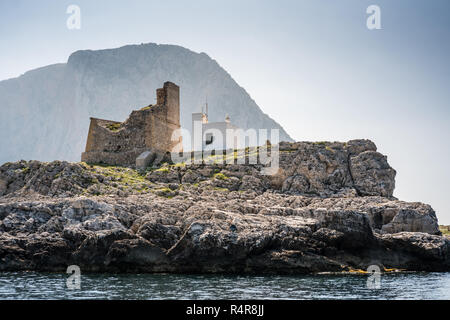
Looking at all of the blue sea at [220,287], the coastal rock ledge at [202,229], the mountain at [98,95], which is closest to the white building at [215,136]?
the coastal rock ledge at [202,229]

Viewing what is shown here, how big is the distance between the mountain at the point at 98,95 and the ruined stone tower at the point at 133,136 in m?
96.9

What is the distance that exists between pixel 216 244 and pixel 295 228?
563 cm

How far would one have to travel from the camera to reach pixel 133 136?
181ft

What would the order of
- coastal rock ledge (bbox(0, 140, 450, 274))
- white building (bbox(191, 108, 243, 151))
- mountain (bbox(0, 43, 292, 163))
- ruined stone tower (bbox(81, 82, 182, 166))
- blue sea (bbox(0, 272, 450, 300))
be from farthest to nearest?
mountain (bbox(0, 43, 292, 163)) → white building (bbox(191, 108, 243, 151)) → ruined stone tower (bbox(81, 82, 182, 166)) → coastal rock ledge (bbox(0, 140, 450, 274)) → blue sea (bbox(0, 272, 450, 300))

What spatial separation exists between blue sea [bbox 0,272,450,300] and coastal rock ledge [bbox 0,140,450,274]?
1654 millimetres

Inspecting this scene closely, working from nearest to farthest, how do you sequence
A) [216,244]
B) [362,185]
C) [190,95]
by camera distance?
1. [216,244]
2. [362,185]
3. [190,95]

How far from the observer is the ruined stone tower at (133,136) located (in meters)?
54.5

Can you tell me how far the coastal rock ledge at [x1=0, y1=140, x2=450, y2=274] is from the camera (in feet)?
109

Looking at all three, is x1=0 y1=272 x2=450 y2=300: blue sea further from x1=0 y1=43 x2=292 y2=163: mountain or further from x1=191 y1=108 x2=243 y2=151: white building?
x1=0 y1=43 x2=292 y2=163: mountain

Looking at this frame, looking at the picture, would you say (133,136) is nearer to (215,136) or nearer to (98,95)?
(215,136)

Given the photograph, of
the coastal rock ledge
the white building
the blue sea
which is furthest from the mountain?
the blue sea

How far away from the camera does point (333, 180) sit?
46000 mm

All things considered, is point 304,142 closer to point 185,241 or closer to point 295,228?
point 295,228

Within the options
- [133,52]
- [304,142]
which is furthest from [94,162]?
[133,52]
